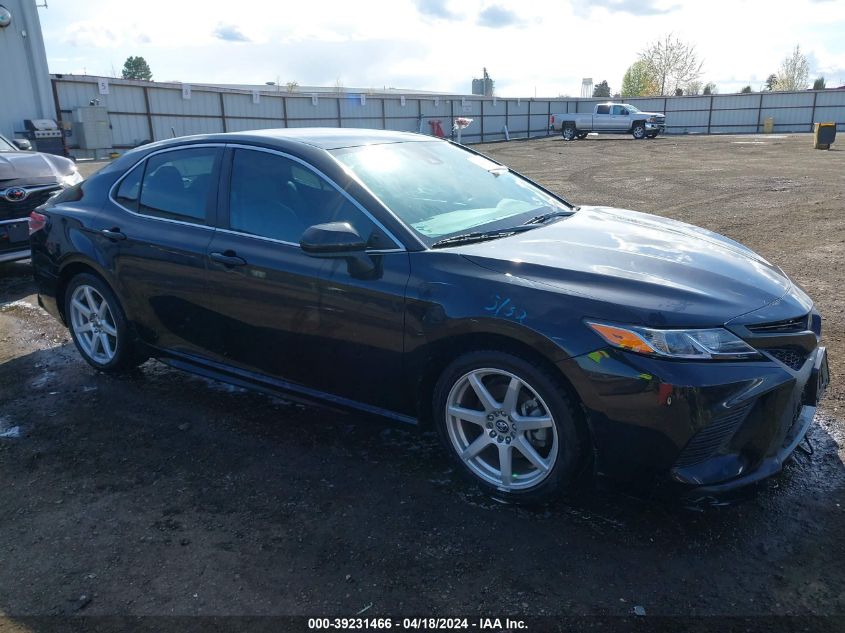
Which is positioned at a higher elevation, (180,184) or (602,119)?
(180,184)

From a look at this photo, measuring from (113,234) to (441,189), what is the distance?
220 centimetres

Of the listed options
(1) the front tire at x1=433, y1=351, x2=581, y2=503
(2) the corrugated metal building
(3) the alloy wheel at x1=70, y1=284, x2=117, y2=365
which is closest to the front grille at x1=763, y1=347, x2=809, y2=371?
(1) the front tire at x1=433, y1=351, x2=581, y2=503

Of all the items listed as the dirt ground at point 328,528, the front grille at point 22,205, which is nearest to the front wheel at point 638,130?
the front grille at point 22,205

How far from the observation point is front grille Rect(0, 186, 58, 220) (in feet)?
23.8

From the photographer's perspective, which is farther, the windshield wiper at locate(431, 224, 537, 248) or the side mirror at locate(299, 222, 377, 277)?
the windshield wiper at locate(431, 224, 537, 248)

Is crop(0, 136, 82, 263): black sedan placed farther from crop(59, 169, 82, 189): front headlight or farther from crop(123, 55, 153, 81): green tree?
crop(123, 55, 153, 81): green tree

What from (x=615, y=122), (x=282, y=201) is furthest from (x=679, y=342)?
(x=615, y=122)

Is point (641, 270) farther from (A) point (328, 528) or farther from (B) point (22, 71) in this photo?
(B) point (22, 71)

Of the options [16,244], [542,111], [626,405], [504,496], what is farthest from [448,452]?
[542,111]

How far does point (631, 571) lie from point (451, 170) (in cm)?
244

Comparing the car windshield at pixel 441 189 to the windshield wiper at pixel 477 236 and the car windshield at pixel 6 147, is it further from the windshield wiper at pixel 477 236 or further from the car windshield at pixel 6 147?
the car windshield at pixel 6 147

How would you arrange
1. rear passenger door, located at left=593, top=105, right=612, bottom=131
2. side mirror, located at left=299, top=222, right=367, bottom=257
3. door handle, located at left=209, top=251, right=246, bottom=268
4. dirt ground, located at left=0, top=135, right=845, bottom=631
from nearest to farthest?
dirt ground, located at left=0, top=135, right=845, bottom=631 → side mirror, located at left=299, top=222, right=367, bottom=257 → door handle, located at left=209, top=251, right=246, bottom=268 → rear passenger door, located at left=593, top=105, right=612, bottom=131

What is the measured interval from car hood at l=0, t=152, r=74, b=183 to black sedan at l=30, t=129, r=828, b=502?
364 cm

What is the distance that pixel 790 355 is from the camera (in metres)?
2.86
